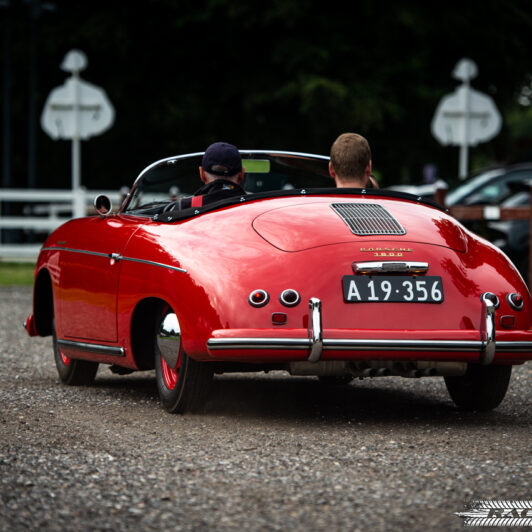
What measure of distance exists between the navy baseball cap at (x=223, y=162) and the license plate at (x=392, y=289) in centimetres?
132

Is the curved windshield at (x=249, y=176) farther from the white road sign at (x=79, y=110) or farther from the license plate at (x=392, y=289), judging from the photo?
the white road sign at (x=79, y=110)

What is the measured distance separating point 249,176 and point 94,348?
1.32 metres

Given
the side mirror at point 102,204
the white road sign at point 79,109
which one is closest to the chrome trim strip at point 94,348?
the side mirror at point 102,204

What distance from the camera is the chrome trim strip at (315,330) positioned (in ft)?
18.2

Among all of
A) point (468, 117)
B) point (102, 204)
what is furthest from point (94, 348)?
point (468, 117)

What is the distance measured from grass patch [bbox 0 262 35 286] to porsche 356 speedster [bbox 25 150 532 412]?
37.6 feet

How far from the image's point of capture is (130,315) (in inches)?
252

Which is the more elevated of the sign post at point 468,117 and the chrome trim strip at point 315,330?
the sign post at point 468,117

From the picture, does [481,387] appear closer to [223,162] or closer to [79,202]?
[223,162]

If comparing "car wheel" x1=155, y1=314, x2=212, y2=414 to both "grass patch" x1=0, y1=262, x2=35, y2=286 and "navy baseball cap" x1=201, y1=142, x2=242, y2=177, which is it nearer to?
"navy baseball cap" x1=201, y1=142, x2=242, y2=177

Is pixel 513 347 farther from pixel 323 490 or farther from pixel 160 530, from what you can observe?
pixel 160 530

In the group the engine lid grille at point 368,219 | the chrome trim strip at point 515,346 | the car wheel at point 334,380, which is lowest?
the car wheel at point 334,380

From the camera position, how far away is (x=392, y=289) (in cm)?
571

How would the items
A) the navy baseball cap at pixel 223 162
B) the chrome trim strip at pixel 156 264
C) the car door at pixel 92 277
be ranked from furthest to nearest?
the navy baseball cap at pixel 223 162
the car door at pixel 92 277
the chrome trim strip at pixel 156 264
